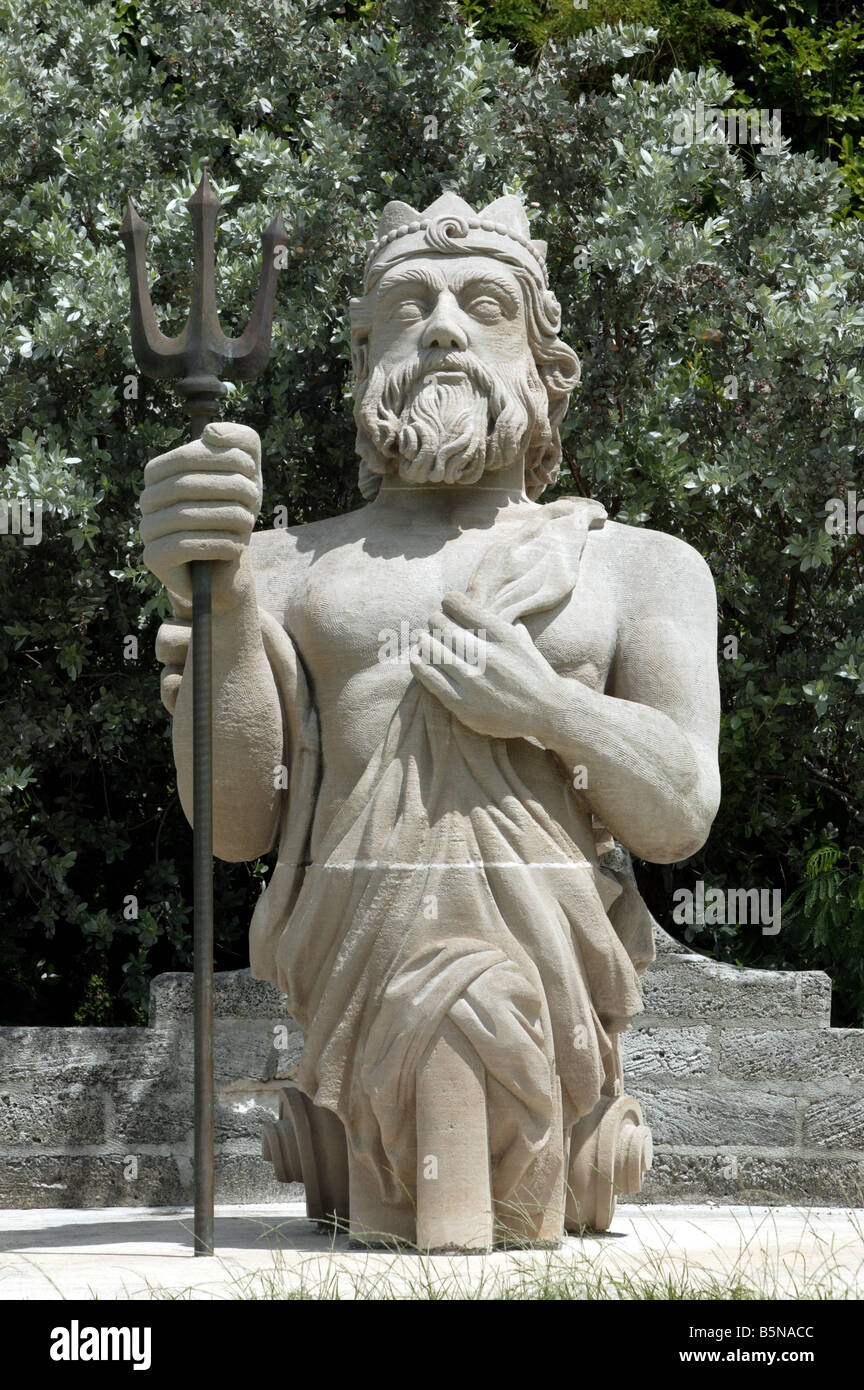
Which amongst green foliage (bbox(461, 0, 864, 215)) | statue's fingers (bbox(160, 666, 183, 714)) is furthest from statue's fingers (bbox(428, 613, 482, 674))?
green foliage (bbox(461, 0, 864, 215))

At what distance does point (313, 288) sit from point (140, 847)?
240 centimetres

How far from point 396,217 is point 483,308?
43cm

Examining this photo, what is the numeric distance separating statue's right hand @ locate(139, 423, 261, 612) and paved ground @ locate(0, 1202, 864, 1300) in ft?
5.30

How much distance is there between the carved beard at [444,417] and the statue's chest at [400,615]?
227 mm

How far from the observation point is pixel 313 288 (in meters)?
7.61

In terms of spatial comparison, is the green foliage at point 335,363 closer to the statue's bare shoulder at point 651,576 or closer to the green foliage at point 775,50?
the green foliage at point 775,50

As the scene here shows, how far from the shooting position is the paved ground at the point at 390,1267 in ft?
12.8

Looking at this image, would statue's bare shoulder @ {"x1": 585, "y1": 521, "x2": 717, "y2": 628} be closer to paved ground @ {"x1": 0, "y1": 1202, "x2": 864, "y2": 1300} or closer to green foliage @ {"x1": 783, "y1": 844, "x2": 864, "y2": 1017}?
paved ground @ {"x1": 0, "y1": 1202, "x2": 864, "y2": 1300}

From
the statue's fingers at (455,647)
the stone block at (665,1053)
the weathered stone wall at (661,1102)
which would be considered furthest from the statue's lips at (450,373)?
the stone block at (665,1053)

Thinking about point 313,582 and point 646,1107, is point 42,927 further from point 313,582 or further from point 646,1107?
point 313,582

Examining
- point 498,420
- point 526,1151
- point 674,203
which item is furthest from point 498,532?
point 674,203

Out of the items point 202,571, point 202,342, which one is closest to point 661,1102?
point 202,571

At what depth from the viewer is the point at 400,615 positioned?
4.97 m

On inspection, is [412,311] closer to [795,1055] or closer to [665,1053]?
[665,1053]
